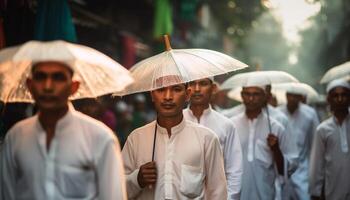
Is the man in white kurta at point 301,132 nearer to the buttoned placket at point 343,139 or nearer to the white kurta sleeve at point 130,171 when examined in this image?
the buttoned placket at point 343,139

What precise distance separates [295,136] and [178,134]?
6.43 metres

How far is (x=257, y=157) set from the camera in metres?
8.05

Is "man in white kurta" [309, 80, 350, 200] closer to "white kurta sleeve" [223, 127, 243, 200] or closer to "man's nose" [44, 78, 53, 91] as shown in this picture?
"white kurta sleeve" [223, 127, 243, 200]

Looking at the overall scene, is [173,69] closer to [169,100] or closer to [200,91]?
[169,100]

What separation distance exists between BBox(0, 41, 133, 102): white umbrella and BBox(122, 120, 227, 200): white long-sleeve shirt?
120 cm

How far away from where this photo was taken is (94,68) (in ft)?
13.9

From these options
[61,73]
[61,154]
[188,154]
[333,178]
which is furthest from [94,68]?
[333,178]

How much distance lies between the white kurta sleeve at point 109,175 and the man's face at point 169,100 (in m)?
1.48

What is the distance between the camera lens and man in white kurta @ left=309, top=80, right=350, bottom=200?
8.59 m

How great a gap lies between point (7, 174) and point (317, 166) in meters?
5.76

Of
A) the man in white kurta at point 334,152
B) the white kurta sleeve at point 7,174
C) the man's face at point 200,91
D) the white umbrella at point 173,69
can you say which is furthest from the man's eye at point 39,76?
the man in white kurta at point 334,152

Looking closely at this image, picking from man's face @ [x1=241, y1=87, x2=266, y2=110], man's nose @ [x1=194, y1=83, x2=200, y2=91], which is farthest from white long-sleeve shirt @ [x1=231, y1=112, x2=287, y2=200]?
man's nose @ [x1=194, y1=83, x2=200, y2=91]

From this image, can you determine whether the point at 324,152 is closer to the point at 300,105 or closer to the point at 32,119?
the point at 300,105

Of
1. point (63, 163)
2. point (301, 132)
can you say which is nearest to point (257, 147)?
point (301, 132)
